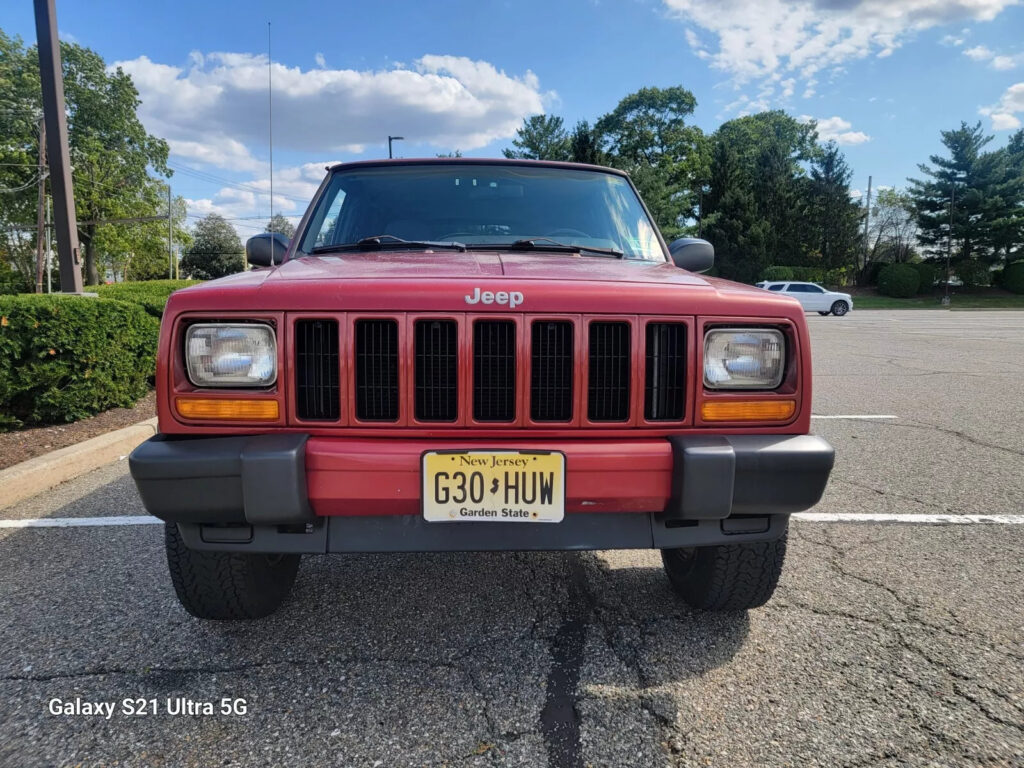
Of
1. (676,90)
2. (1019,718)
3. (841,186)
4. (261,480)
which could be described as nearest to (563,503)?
(261,480)

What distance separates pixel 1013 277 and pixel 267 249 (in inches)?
1916

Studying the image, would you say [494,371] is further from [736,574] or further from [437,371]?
[736,574]

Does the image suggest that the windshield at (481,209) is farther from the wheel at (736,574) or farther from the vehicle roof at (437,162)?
the wheel at (736,574)

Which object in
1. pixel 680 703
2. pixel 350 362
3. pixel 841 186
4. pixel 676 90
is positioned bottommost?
pixel 680 703

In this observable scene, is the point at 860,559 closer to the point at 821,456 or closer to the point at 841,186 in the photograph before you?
the point at 821,456

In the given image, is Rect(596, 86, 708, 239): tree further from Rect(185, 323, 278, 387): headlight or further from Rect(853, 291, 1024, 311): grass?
Rect(185, 323, 278, 387): headlight

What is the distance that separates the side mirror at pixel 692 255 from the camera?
10.5 feet

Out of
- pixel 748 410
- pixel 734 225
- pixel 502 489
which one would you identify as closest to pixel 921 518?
pixel 748 410

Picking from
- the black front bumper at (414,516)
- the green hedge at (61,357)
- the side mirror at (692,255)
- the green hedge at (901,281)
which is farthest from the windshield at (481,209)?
the green hedge at (901,281)

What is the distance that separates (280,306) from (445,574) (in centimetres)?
144

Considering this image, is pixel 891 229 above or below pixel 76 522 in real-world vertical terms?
above

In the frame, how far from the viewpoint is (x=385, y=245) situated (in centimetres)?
272

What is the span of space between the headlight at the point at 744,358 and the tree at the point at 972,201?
159 ft

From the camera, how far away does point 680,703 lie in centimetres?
193
